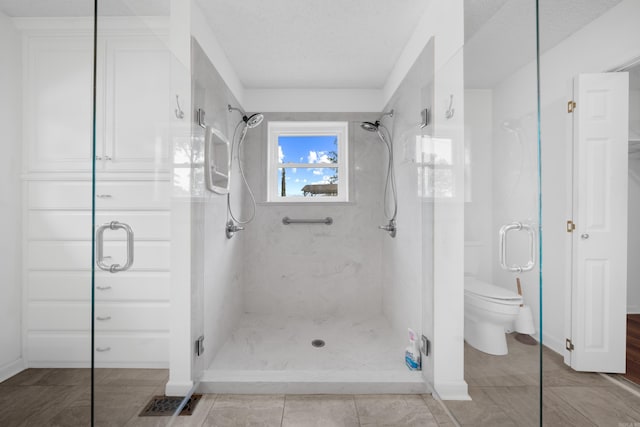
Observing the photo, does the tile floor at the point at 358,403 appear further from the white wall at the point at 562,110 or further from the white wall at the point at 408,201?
the white wall at the point at 408,201

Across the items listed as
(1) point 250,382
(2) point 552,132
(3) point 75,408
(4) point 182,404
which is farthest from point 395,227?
(3) point 75,408

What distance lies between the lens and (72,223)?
1.00 metres

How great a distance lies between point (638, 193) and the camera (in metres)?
1.42

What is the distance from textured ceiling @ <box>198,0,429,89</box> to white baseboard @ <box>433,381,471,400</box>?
220cm

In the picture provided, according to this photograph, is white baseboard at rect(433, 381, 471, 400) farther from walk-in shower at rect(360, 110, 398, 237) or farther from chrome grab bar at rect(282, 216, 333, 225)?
chrome grab bar at rect(282, 216, 333, 225)

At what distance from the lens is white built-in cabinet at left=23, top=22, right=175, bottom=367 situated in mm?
906

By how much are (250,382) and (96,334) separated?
1038 millimetres

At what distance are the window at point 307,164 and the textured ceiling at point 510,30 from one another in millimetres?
1654

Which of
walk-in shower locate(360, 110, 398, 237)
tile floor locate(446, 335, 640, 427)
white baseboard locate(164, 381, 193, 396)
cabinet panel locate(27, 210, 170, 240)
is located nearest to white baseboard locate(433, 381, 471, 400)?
tile floor locate(446, 335, 640, 427)

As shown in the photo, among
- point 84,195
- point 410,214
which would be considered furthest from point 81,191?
point 410,214

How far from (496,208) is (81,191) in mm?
1629

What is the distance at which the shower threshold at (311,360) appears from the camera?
1649mm

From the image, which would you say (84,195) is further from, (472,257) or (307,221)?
(307,221)

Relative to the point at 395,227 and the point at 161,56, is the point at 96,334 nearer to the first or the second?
the point at 161,56
